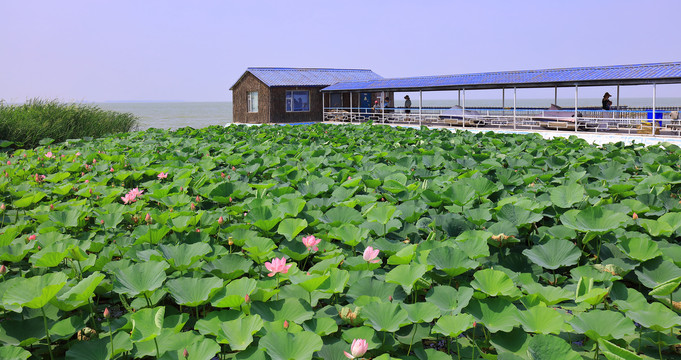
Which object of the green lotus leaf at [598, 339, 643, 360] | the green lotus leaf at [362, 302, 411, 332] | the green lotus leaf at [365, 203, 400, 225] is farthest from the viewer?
the green lotus leaf at [365, 203, 400, 225]

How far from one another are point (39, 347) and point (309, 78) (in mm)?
27442

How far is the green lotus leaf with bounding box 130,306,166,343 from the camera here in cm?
194

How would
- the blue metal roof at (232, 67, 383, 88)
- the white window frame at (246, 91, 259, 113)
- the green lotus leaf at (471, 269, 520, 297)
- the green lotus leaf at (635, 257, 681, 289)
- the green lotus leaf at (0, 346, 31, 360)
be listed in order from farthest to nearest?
the white window frame at (246, 91, 259, 113)
the blue metal roof at (232, 67, 383, 88)
the green lotus leaf at (635, 257, 681, 289)
the green lotus leaf at (471, 269, 520, 297)
the green lotus leaf at (0, 346, 31, 360)

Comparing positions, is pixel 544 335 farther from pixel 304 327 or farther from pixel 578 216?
pixel 578 216

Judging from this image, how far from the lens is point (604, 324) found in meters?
1.97

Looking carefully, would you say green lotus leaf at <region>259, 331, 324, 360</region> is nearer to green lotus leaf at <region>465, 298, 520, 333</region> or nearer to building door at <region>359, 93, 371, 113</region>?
green lotus leaf at <region>465, 298, 520, 333</region>

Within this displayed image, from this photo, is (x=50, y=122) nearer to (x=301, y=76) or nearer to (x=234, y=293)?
(x=234, y=293)

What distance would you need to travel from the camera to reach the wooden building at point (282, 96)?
87.4 ft

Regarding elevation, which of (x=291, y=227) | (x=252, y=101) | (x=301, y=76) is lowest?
(x=291, y=227)

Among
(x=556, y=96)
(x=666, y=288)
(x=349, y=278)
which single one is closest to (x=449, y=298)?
(x=349, y=278)

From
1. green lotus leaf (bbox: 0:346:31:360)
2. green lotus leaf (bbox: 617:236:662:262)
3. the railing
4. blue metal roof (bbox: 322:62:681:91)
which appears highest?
blue metal roof (bbox: 322:62:681:91)

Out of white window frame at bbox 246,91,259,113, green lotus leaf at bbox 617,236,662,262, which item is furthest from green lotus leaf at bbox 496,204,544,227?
white window frame at bbox 246,91,259,113

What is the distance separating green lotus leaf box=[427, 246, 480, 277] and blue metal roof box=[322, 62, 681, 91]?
1397 cm

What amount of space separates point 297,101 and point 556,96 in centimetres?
1291
